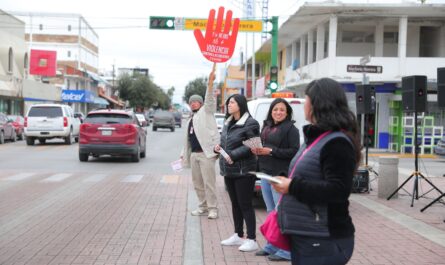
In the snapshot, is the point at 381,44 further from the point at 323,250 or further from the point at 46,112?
the point at 323,250

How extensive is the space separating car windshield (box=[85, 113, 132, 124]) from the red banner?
38.1 m

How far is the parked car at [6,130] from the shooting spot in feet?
87.7

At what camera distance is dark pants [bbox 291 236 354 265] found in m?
3.10

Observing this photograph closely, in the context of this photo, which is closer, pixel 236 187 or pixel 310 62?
pixel 236 187

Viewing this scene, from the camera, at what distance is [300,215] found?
3.12m

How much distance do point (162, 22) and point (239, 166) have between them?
17.7m

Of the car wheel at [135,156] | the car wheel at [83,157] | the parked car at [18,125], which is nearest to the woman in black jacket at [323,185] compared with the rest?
the car wheel at [135,156]

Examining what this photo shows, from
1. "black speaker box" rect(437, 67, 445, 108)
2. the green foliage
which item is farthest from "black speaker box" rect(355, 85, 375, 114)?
the green foliage

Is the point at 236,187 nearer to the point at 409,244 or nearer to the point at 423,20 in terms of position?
the point at 409,244

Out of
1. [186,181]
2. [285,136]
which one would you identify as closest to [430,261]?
[285,136]

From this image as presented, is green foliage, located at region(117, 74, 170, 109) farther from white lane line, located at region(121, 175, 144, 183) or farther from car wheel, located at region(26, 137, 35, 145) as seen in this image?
white lane line, located at region(121, 175, 144, 183)

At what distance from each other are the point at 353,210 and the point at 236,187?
4004 millimetres

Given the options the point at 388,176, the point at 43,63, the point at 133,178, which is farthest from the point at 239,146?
the point at 43,63

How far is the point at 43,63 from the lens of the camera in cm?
5400
